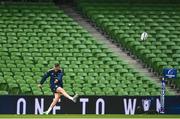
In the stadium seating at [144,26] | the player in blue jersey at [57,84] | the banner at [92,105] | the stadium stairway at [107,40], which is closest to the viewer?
the player in blue jersey at [57,84]

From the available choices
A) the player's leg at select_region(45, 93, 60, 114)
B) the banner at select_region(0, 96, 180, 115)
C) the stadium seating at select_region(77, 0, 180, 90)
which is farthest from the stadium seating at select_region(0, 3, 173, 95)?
the player's leg at select_region(45, 93, 60, 114)

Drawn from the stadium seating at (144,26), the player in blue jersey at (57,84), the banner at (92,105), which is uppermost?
the stadium seating at (144,26)

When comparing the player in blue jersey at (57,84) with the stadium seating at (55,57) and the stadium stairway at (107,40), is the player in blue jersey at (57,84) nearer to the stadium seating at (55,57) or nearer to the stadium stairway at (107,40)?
the stadium seating at (55,57)

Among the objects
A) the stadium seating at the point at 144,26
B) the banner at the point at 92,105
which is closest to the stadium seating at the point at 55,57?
the stadium seating at the point at 144,26

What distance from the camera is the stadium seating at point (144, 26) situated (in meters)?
26.5

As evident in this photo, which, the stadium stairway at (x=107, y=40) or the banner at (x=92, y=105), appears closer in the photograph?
the banner at (x=92, y=105)

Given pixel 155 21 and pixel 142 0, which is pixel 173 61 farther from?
pixel 142 0

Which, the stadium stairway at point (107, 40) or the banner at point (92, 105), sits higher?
the stadium stairway at point (107, 40)

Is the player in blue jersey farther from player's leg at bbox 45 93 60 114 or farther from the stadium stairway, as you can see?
the stadium stairway

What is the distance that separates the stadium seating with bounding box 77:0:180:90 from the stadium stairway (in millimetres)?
236

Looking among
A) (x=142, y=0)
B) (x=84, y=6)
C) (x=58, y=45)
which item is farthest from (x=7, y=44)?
(x=142, y=0)

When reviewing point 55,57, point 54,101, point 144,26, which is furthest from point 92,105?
point 144,26

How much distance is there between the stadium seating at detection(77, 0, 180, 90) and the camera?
87.1 feet

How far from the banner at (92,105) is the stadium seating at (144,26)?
375 cm
